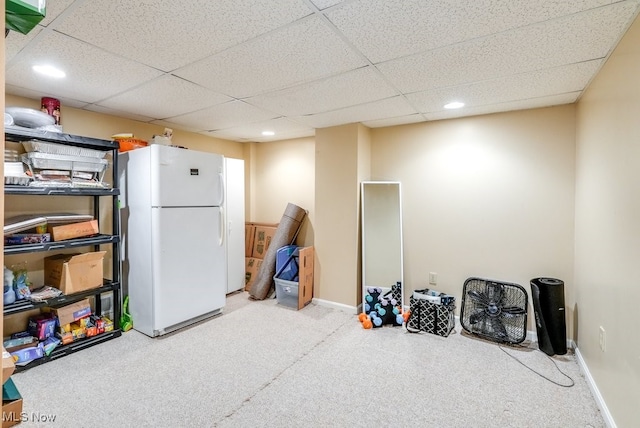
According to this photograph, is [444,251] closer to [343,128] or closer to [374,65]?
[343,128]

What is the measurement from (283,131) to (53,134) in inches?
89.1

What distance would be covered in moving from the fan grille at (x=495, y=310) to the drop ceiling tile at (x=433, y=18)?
7.33ft

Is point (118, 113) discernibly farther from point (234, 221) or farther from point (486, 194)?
point (486, 194)

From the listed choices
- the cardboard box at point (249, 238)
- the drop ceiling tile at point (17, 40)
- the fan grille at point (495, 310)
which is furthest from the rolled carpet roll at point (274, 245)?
the drop ceiling tile at point (17, 40)

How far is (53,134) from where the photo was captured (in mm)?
2471

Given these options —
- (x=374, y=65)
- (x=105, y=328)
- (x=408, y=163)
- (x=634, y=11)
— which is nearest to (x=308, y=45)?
(x=374, y=65)

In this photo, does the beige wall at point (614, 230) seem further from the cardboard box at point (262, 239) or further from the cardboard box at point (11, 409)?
the cardboard box at point (262, 239)

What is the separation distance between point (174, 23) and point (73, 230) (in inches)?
80.2

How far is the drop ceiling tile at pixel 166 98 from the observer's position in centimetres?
239

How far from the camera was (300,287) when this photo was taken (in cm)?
362

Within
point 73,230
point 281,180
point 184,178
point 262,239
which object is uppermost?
point 281,180

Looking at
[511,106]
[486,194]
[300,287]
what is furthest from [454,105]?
[300,287]

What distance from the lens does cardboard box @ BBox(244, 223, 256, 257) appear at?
4625 millimetres

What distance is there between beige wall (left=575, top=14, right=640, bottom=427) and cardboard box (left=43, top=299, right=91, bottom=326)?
3771mm
